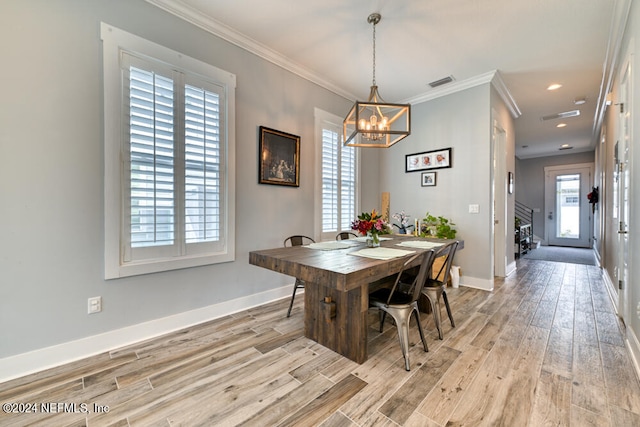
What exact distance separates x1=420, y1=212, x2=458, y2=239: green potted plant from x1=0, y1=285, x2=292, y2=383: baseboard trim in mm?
2824

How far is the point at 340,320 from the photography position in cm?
208

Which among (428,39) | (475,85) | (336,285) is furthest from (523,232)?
(336,285)

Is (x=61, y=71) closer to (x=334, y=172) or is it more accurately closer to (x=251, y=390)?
(x=251, y=390)

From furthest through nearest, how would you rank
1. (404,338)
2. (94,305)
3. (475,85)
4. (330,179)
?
(330,179) < (475,85) < (94,305) < (404,338)

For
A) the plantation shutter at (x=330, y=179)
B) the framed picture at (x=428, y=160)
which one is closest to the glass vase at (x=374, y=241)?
the plantation shutter at (x=330, y=179)

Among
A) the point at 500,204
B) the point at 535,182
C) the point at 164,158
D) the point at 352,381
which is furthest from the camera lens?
the point at 535,182

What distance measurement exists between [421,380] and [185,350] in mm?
1793

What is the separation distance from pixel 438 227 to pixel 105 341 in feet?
13.3

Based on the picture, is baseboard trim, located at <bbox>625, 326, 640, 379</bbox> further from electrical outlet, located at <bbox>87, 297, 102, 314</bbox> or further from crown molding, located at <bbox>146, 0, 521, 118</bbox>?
electrical outlet, located at <bbox>87, 297, 102, 314</bbox>

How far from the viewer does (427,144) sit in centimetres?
442

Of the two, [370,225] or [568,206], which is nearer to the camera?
[370,225]

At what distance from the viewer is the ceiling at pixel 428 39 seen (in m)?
2.50

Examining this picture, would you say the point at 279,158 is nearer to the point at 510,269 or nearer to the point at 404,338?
the point at 404,338

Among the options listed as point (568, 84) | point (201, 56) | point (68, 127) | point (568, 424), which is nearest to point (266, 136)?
point (201, 56)
